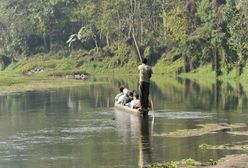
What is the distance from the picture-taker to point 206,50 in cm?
7362

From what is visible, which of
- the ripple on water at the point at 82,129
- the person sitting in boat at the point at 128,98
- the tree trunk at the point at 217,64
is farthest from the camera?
the tree trunk at the point at 217,64

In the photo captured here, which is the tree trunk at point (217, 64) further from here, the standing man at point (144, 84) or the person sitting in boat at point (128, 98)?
the standing man at point (144, 84)

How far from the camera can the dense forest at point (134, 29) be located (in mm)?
66125

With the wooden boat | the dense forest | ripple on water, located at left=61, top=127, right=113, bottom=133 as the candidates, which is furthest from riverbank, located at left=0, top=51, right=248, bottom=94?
ripple on water, located at left=61, top=127, right=113, bottom=133

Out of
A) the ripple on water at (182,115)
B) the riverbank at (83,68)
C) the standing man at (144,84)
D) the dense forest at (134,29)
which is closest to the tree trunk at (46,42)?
the dense forest at (134,29)

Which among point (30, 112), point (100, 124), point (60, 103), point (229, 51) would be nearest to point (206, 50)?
point (229, 51)

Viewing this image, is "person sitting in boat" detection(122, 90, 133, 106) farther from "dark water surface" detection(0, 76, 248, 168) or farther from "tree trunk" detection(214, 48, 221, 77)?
"tree trunk" detection(214, 48, 221, 77)

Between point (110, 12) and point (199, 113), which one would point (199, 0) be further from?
point (199, 113)

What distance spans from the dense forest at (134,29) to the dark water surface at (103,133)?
1096 inches

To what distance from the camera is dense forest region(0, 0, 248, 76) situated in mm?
66125

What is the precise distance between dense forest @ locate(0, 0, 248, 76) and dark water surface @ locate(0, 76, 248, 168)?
2783 centimetres

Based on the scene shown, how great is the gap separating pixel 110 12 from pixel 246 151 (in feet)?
266

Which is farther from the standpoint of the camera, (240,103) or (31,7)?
(31,7)

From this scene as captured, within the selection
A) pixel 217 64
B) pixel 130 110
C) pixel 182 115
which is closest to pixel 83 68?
pixel 217 64
